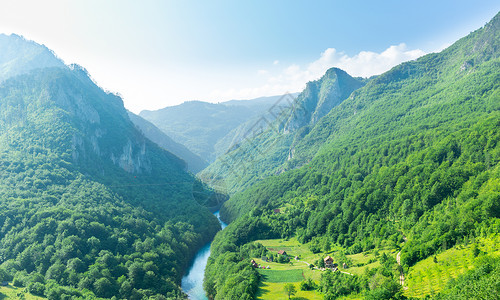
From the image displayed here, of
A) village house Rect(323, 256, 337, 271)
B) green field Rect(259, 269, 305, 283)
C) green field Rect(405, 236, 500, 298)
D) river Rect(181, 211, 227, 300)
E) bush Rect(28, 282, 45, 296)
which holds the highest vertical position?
green field Rect(405, 236, 500, 298)

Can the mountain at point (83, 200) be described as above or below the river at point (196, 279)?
above

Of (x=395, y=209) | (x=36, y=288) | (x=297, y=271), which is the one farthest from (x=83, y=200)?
(x=395, y=209)

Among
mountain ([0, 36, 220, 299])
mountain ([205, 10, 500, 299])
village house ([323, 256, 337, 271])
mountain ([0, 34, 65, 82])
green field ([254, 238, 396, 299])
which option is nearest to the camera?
mountain ([205, 10, 500, 299])

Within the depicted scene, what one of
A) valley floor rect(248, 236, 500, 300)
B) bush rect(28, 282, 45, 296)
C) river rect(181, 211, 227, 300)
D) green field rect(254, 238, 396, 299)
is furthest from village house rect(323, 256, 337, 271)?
bush rect(28, 282, 45, 296)

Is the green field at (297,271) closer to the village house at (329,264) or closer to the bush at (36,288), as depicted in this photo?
the village house at (329,264)

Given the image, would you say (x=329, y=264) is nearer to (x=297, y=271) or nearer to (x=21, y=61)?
(x=297, y=271)

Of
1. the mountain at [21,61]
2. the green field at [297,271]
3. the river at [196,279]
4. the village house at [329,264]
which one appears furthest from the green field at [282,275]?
the mountain at [21,61]

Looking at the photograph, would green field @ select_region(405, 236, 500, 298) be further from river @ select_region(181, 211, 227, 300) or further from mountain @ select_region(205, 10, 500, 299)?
river @ select_region(181, 211, 227, 300)
